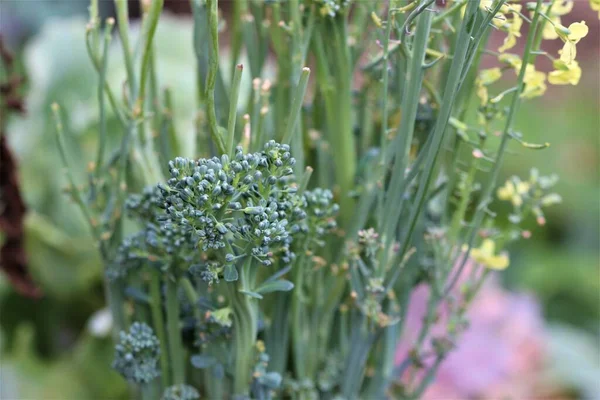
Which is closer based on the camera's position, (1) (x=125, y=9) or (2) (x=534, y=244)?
(1) (x=125, y=9)

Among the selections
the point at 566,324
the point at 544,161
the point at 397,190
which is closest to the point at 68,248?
the point at 397,190

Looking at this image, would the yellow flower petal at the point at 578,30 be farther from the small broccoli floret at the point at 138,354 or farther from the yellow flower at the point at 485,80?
the small broccoli floret at the point at 138,354

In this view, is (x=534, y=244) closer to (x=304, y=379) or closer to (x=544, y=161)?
(x=544, y=161)

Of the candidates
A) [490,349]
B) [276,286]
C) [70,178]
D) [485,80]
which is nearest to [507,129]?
[485,80]

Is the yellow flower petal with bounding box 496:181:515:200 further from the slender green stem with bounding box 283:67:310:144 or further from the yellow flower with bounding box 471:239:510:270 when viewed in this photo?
the slender green stem with bounding box 283:67:310:144

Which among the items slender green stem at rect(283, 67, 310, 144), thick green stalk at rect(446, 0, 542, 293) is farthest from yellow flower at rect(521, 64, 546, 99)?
slender green stem at rect(283, 67, 310, 144)

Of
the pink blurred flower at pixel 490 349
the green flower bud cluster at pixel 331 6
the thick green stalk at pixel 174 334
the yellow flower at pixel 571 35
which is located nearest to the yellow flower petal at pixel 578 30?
the yellow flower at pixel 571 35

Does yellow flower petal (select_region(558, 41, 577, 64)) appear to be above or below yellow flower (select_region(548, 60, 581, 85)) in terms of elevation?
above
